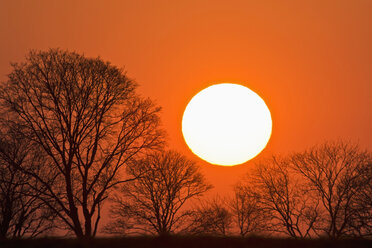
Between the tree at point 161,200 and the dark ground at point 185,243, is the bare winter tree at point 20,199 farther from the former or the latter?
the dark ground at point 185,243

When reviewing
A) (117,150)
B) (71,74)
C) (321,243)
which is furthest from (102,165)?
(321,243)

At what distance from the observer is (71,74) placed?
2225cm

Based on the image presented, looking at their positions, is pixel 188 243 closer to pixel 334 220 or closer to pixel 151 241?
pixel 151 241

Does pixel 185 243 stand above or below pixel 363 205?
below

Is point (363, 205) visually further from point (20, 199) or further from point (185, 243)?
point (20, 199)

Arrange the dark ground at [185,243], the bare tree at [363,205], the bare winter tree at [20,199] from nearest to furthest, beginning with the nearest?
the dark ground at [185,243] → the bare winter tree at [20,199] → the bare tree at [363,205]

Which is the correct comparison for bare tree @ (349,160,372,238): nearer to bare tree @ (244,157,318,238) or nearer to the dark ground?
bare tree @ (244,157,318,238)

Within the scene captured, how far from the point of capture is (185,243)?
39.7 feet

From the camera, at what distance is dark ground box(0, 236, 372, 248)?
39.4 ft

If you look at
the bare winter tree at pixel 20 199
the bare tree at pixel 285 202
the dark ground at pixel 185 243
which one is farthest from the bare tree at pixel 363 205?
the bare winter tree at pixel 20 199

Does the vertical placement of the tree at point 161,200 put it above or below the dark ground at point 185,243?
above

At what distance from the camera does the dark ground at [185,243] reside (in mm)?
12000

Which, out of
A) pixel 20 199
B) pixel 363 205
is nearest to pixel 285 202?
pixel 363 205

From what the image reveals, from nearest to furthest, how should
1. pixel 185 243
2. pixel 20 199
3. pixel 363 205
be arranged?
pixel 185 243
pixel 20 199
pixel 363 205
